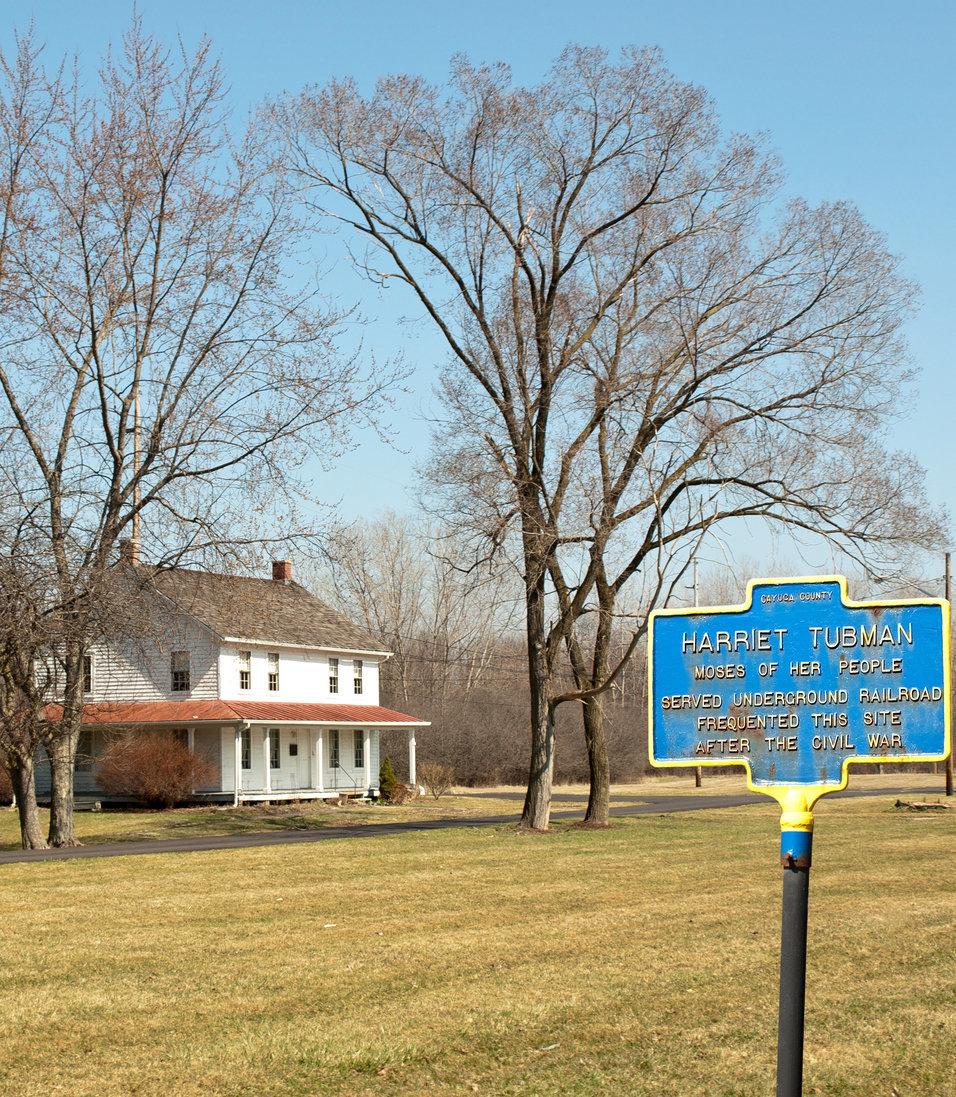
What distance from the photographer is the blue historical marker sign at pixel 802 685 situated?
498 centimetres

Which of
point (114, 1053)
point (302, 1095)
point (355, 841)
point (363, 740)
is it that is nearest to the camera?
point (302, 1095)

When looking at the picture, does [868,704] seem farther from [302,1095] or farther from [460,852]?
[460,852]

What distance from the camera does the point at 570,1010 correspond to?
761 cm

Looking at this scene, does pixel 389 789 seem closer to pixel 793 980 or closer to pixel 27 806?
pixel 27 806

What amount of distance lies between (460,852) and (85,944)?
9.85 meters

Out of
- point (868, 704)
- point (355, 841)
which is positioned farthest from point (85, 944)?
point (355, 841)

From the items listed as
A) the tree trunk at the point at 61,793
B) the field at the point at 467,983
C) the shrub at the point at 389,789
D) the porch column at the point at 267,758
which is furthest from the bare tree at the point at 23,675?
the shrub at the point at 389,789

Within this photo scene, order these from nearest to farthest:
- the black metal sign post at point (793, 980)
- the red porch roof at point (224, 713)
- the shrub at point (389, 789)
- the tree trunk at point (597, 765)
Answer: the black metal sign post at point (793, 980) → the tree trunk at point (597, 765) → the red porch roof at point (224, 713) → the shrub at point (389, 789)

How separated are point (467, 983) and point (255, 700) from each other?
35.4 m

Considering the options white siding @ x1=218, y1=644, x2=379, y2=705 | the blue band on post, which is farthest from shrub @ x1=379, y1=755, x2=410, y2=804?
the blue band on post

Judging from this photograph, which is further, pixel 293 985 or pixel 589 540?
pixel 589 540

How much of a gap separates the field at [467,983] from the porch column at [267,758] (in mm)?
25040

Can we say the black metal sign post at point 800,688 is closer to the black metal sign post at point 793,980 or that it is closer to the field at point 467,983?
the black metal sign post at point 793,980

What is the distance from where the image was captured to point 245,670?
42.7m
